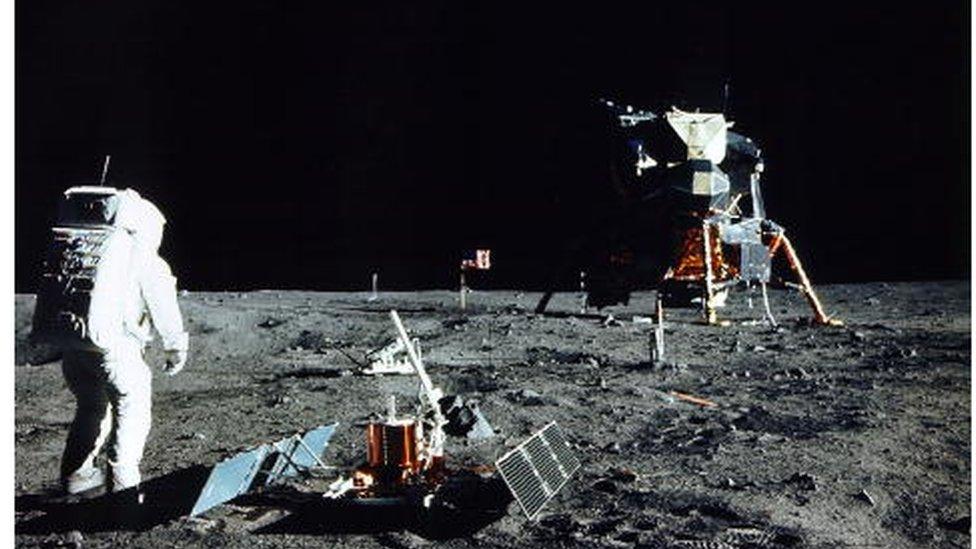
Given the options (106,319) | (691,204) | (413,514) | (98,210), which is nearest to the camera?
(413,514)

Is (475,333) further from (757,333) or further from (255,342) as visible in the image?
(757,333)

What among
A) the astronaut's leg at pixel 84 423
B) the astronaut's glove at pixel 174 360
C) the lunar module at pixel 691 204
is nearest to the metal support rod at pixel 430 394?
the astronaut's glove at pixel 174 360

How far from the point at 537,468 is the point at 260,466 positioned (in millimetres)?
1307

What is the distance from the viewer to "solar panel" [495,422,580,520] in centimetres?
331

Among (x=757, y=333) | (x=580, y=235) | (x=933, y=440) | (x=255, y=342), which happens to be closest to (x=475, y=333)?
(x=580, y=235)

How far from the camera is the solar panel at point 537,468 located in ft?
10.9

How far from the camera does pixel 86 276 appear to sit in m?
3.75

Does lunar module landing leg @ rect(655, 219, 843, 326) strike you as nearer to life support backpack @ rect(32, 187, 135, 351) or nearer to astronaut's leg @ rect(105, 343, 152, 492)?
astronaut's leg @ rect(105, 343, 152, 492)

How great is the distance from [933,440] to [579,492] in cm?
226

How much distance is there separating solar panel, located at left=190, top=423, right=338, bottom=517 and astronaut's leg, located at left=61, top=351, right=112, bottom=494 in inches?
30.3

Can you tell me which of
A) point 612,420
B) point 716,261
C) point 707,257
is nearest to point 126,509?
point 612,420

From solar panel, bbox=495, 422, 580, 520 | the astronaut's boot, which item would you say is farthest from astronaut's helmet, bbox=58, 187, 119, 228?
solar panel, bbox=495, 422, 580, 520

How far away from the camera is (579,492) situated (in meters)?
3.88

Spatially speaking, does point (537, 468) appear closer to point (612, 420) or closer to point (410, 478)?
point (410, 478)
